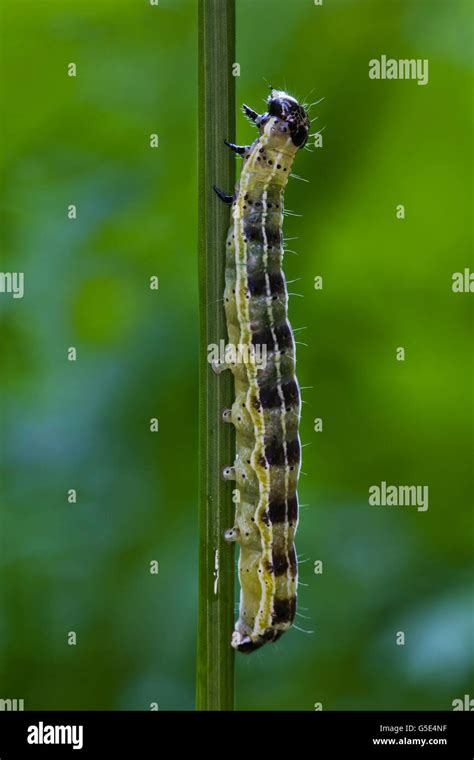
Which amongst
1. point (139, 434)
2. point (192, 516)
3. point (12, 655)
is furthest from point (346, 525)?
point (12, 655)

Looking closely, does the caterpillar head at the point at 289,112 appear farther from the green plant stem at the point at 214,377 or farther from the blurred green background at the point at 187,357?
the green plant stem at the point at 214,377

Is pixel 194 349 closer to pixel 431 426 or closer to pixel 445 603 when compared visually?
pixel 431 426

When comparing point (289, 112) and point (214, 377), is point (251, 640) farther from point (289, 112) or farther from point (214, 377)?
point (289, 112)

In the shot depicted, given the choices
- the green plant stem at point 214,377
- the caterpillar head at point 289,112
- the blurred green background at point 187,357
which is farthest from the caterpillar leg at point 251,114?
the green plant stem at point 214,377

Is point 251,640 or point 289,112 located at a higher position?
point 289,112

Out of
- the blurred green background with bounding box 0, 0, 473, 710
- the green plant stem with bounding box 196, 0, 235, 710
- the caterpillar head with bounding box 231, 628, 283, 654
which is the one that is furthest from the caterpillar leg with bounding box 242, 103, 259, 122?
the caterpillar head with bounding box 231, 628, 283, 654

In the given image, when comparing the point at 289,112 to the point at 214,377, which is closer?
the point at 214,377

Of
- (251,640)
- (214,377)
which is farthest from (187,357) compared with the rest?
(214,377)

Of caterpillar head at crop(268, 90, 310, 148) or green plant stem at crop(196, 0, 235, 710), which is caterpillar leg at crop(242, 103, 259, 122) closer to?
caterpillar head at crop(268, 90, 310, 148)
